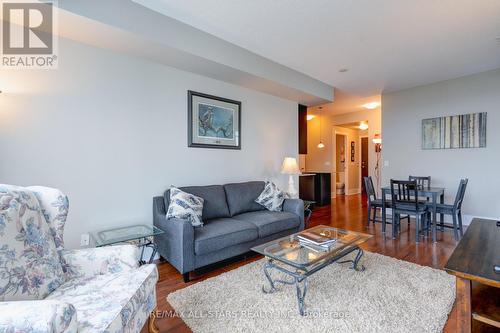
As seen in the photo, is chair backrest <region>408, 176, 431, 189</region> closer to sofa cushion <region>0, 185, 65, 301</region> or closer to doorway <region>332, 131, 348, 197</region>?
doorway <region>332, 131, 348, 197</region>

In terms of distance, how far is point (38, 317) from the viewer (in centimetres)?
86

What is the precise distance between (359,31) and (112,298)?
324 cm

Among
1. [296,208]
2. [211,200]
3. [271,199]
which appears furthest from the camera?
[271,199]

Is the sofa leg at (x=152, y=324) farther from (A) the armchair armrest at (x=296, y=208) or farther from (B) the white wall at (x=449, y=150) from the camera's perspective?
A: (B) the white wall at (x=449, y=150)

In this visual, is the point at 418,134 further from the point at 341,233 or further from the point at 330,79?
the point at 341,233

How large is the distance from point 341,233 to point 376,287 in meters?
0.56

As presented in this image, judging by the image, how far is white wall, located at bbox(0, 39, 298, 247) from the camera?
2152 millimetres

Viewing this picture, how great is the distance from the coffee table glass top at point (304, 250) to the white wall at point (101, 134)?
5.26ft

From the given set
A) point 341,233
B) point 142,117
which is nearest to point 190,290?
point 341,233

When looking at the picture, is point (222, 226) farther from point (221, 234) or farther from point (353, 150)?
point (353, 150)

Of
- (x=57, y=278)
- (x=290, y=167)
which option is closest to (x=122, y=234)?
(x=57, y=278)

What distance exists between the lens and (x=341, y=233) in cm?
248

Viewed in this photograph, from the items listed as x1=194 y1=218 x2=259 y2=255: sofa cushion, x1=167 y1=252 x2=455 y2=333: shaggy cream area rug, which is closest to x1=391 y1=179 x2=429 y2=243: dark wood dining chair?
x1=167 y1=252 x2=455 y2=333: shaggy cream area rug

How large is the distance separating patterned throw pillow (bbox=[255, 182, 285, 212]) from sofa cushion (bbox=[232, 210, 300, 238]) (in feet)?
0.47
